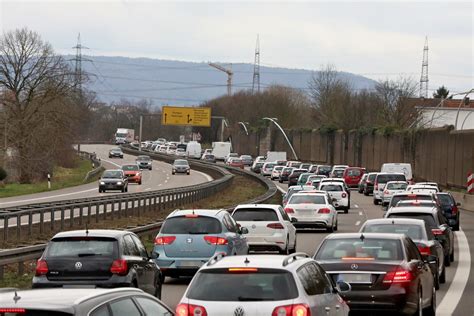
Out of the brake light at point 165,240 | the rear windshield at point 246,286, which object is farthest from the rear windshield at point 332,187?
the rear windshield at point 246,286

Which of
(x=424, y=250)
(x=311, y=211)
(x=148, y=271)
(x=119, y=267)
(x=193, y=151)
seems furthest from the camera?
(x=193, y=151)

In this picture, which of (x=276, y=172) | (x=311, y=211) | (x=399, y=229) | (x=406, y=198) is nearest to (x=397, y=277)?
(x=399, y=229)

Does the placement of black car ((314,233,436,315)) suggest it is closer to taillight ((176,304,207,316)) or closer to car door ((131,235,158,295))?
car door ((131,235,158,295))

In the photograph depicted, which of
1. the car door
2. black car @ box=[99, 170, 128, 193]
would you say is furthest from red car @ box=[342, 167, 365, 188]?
the car door

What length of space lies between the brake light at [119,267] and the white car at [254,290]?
5.14 meters

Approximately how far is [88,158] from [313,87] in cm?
4107

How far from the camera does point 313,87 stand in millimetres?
165000

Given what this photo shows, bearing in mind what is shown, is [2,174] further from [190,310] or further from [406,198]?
[190,310]

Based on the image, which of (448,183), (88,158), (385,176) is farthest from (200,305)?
(88,158)

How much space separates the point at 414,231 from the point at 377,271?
5594 millimetres

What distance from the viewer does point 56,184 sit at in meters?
80.4

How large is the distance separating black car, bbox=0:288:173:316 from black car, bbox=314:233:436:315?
6.46 metres

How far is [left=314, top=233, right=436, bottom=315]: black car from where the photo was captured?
15.2 meters

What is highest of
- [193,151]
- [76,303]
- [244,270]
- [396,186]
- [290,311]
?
[76,303]
